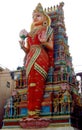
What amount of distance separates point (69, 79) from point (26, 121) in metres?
4.73

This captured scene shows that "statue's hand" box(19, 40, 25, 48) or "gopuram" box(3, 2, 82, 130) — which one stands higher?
"statue's hand" box(19, 40, 25, 48)

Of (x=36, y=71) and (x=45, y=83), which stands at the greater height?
(x=36, y=71)

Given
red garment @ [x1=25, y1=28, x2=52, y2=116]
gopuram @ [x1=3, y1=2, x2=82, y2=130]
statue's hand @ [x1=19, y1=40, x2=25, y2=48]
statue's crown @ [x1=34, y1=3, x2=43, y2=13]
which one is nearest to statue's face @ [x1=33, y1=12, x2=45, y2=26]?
gopuram @ [x1=3, y1=2, x2=82, y2=130]

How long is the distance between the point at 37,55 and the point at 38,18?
3.77 m

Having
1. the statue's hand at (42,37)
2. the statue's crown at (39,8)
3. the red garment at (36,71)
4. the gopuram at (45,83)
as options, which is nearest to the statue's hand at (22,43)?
the gopuram at (45,83)

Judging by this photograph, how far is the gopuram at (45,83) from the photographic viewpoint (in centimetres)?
2511

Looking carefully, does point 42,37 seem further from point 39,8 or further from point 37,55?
point 39,8

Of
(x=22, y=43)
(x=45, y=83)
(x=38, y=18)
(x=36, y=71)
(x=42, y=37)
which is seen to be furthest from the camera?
(x=38, y=18)

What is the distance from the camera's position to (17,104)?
2730 cm

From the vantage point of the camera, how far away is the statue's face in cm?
2814

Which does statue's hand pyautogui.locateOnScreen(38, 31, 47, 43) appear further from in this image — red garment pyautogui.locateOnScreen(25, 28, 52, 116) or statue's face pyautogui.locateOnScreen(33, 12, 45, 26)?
statue's face pyautogui.locateOnScreen(33, 12, 45, 26)

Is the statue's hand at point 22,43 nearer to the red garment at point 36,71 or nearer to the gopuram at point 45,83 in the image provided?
the gopuram at point 45,83

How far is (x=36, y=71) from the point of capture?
1029 inches

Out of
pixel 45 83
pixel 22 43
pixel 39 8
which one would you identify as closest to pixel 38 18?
pixel 39 8
